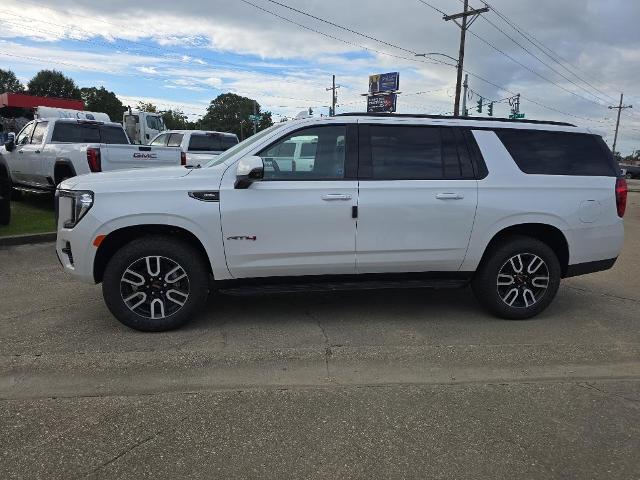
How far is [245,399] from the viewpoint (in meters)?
3.39

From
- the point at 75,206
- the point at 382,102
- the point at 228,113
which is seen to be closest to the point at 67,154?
the point at 75,206

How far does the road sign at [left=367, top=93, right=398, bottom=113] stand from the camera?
54.1 meters

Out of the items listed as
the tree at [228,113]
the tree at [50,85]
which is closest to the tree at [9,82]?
the tree at [50,85]

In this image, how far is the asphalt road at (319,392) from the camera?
275 cm

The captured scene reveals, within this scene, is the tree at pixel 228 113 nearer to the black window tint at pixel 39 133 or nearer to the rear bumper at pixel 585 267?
the black window tint at pixel 39 133

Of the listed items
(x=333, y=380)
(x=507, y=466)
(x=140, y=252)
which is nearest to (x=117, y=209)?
(x=140, y=252)

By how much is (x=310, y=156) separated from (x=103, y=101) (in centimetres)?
9705

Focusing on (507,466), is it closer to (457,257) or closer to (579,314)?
(457,257)

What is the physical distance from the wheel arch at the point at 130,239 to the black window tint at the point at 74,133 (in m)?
7.26

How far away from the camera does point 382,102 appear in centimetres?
5512

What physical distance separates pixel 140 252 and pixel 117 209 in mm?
393

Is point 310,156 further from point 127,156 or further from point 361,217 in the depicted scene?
point 127,156

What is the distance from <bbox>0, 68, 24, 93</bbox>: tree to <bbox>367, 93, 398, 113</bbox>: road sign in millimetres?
74501

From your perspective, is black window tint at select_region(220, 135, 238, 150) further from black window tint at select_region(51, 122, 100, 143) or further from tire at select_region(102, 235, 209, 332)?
tire at select_region(102, 235, 209, 332)
